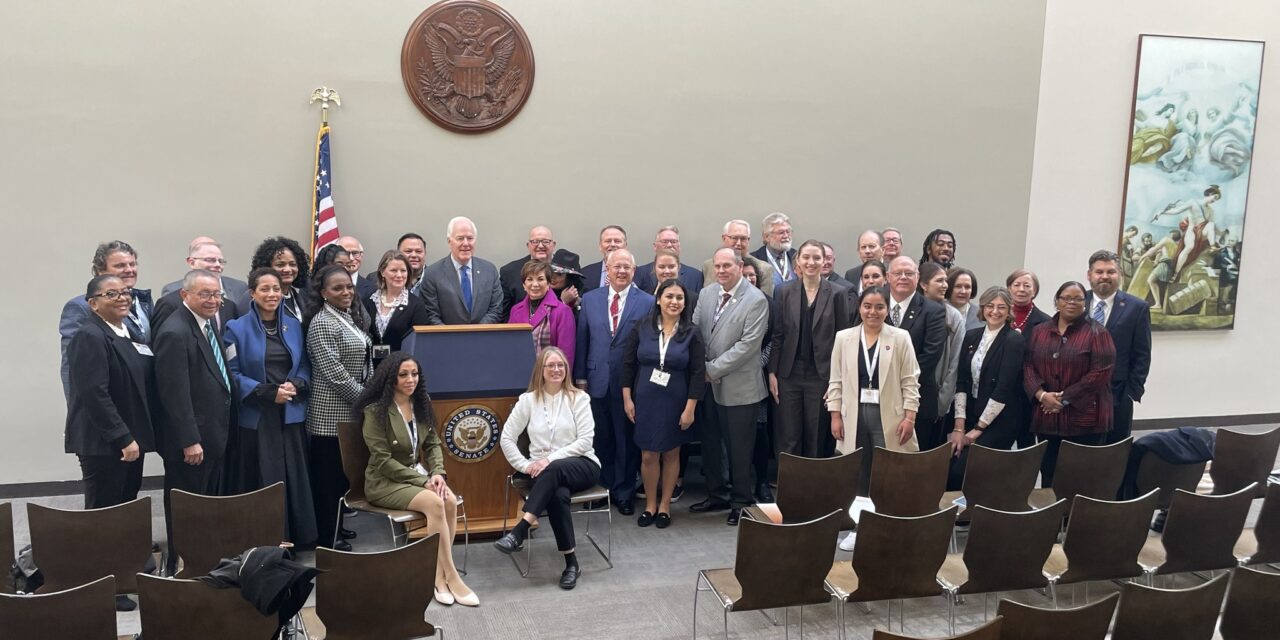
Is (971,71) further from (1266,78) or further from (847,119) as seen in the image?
(1266,78)

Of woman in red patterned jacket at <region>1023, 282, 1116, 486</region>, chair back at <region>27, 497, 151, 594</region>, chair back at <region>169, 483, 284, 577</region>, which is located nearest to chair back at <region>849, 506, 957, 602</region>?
woman in red patterned jacket at <region>1023, 282, 1116, 486</region>

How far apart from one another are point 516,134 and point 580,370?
82.5 inches

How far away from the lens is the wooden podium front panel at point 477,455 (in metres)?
5.12

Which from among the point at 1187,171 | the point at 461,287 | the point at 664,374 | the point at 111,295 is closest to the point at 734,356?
the point at 664,374

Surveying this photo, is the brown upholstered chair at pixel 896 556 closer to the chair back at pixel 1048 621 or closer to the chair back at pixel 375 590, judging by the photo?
the chair back at pixel 1048 621

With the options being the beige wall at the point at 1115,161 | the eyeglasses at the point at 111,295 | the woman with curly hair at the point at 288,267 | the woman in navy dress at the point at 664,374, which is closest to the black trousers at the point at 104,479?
the eyeglasses at the point at 111,295

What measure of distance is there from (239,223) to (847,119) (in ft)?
16.1

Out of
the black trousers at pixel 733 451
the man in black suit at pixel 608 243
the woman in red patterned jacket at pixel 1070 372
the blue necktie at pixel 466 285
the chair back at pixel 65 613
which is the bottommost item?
the black trousers at pixel 733 451

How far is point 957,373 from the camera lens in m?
5.83

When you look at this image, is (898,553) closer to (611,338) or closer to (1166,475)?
(1166,475)

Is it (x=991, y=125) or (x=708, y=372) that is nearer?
(x=708, y=372)

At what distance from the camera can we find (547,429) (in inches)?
199

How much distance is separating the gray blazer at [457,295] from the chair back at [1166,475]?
13.3ft

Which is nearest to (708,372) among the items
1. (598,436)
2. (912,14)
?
(598,436)
